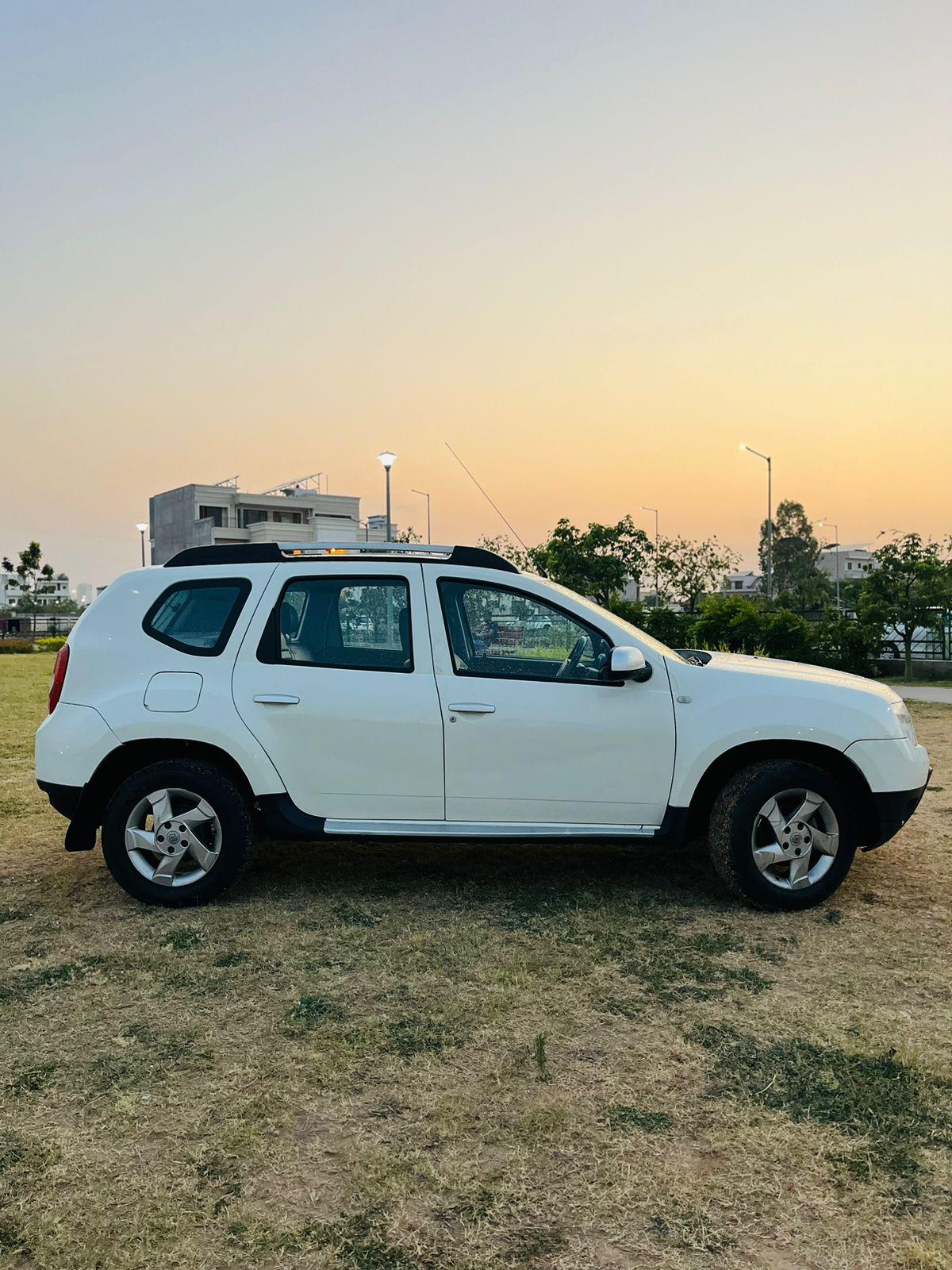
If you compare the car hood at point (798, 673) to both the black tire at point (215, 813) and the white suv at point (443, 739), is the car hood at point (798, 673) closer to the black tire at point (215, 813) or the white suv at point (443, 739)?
the white suv at point (443, 739)

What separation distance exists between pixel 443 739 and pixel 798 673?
1977mm

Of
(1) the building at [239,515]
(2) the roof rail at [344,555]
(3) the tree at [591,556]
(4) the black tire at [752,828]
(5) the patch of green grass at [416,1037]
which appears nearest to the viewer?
(5) the patch of green grass at [416,1037]

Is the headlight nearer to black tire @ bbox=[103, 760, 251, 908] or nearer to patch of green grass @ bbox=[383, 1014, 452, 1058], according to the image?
patch of green grass @ bbox=[383, 1014, 452, 1058]

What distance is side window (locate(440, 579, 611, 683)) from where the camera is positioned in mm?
5184

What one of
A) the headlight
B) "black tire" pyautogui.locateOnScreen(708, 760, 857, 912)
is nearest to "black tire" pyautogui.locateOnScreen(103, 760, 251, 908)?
"black tire" pyautogui.locateOnScreen(708, 760, 857, 912)

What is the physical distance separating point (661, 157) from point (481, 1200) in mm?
13452

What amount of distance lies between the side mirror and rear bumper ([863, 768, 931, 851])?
1.41 m

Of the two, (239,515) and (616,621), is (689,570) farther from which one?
(239,515)

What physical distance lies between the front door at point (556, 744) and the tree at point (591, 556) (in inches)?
1143

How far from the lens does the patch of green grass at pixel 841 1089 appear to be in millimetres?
3006

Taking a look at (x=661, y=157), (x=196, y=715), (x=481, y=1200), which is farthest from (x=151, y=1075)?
(x=661, y=157)

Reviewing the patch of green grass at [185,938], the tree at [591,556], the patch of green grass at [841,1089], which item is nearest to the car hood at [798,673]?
the patch of green grass at [841,1089]

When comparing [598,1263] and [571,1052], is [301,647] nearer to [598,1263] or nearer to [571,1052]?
[571,1052]

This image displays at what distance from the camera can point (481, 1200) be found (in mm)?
2697
